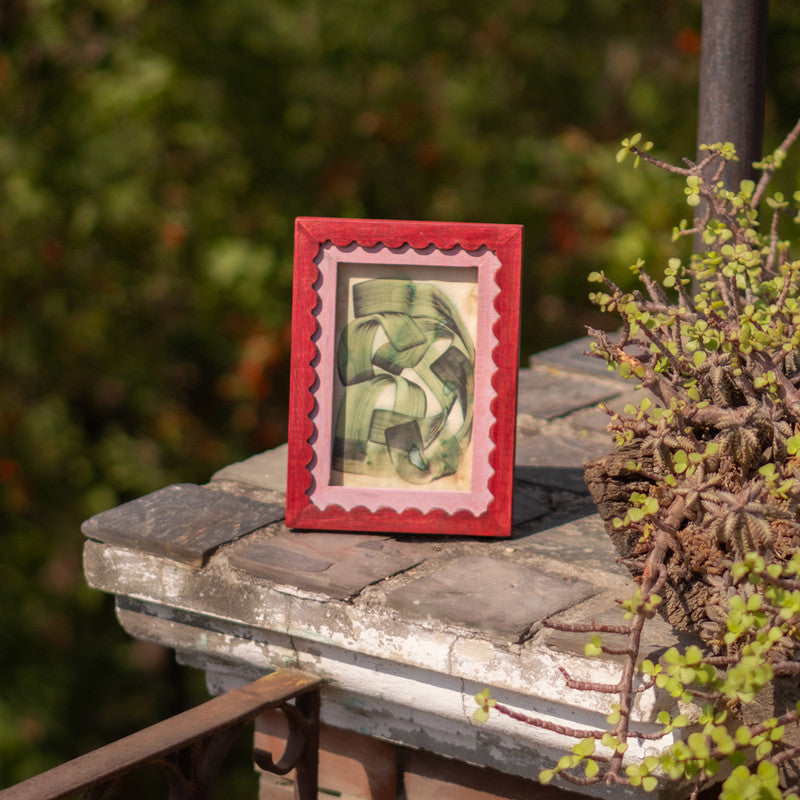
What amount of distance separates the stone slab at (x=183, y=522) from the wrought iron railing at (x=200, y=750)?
0.21 metres

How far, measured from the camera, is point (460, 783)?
1527mm

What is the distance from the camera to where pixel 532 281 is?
5320mm

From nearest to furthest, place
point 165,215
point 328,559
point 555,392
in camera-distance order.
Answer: point 328,559 → point 555,392 → point 165,215

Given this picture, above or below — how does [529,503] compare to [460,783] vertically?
above

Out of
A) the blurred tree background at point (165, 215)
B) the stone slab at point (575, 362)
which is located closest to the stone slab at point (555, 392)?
the stone slab at point (575, 362)

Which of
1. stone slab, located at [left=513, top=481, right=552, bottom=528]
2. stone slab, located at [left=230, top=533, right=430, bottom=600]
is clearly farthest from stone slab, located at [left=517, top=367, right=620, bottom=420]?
stone slab, located at [left=230, top=533, right=430, bottom=600]

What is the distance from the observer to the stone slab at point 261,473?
183cm

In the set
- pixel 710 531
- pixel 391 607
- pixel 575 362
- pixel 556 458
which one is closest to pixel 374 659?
pixel 391 607

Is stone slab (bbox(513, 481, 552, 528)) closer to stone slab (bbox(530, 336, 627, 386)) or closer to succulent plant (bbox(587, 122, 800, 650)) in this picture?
succulent plant (bbox(587, 122, 800, 650))

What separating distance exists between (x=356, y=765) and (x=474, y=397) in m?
0.55

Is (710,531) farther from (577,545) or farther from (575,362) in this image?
(575,362)

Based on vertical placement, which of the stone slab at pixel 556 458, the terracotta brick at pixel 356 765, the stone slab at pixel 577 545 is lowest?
the terracotta brick at pixel 356 765

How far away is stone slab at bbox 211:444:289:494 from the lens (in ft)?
6.01

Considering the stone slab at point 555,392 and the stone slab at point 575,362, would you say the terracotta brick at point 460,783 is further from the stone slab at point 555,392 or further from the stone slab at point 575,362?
the stone slab at point 575,362
